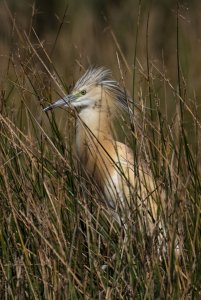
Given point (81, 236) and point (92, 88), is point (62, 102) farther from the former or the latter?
point (81, 236)

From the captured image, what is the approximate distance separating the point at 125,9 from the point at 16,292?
772 cm

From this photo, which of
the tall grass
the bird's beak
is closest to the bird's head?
the bird's beak

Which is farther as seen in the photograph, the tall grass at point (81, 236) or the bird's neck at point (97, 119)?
the bird's neck at point (97, 119)

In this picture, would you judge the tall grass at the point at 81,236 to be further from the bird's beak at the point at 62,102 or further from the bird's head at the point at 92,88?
the bird's head at the point at 92,88

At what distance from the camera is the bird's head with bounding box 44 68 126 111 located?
182 inches

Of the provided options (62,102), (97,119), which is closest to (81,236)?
(62,102)

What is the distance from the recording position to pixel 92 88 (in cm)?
468

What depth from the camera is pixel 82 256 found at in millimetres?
3613

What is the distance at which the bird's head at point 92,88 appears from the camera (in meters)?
4.62

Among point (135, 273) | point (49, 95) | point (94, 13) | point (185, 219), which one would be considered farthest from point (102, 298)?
point (94, 13)

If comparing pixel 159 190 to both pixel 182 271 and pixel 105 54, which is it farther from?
pixel 105 54

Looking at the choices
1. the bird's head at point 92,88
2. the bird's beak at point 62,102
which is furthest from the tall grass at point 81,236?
the bird's head at point 92,88

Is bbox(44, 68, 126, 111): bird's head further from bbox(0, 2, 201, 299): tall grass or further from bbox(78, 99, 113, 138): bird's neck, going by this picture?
bbox(0, 2, 201, 299): tall grass

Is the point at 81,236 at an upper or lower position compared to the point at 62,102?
lower
